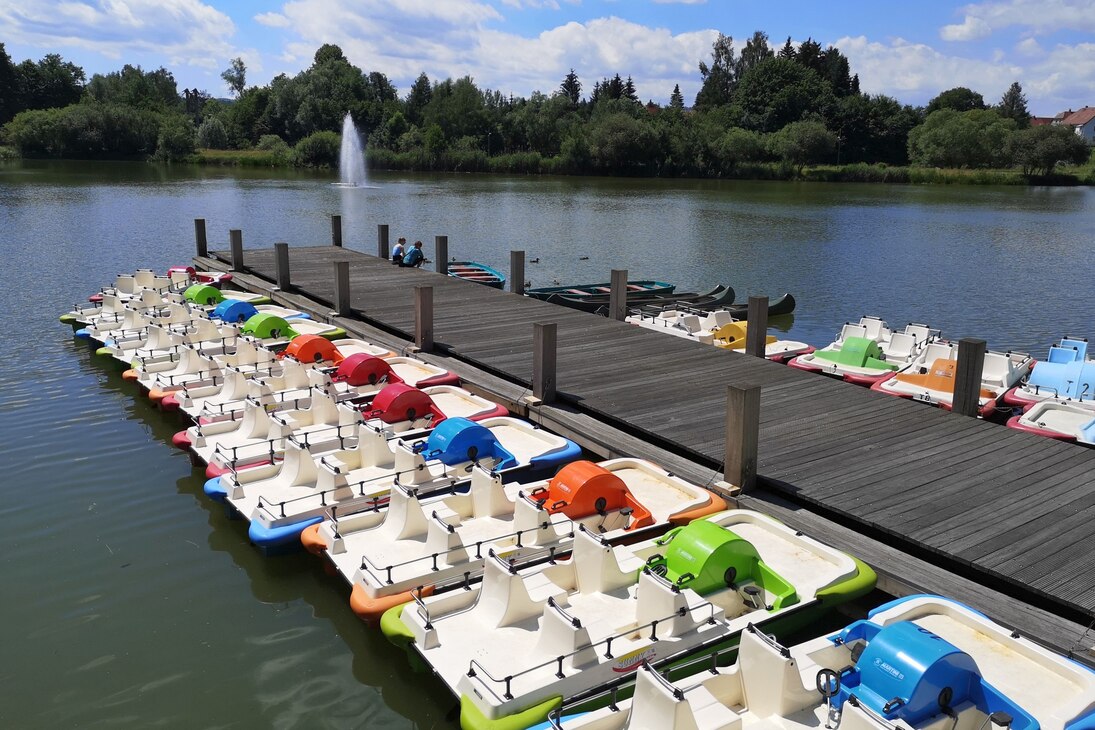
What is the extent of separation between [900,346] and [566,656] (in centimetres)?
1130

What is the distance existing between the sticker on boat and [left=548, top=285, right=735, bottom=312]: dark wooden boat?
12.9 meters

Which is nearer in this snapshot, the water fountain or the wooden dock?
the wooden dock

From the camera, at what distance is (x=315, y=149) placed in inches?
2968

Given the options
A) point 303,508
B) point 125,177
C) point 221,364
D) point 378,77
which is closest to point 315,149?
point 125,177

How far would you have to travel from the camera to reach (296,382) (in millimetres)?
12000

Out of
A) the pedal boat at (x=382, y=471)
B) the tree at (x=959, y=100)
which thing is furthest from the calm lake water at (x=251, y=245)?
the tree at (x=959, y=100)

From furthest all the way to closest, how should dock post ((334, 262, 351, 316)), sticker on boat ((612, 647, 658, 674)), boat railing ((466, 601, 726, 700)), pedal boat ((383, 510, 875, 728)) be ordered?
1. dock post ((334, 262, 351, 316))
2. sticker on boat ((612, 647, 658, 674))
3. pedal boat ((383, 510, 875, 728))
4. boat railing ((466, 601, 726, 700))

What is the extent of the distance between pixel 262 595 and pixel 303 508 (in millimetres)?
945

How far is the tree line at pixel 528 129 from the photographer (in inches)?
2817

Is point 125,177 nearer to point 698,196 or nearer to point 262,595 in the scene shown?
point 698,196

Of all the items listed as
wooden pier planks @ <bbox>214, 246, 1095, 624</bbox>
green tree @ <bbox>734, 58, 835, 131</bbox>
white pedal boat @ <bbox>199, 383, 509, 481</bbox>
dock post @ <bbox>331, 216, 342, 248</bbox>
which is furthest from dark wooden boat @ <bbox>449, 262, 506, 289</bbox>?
green tree @ <bbox>734, 58, 835, 131</bbox>

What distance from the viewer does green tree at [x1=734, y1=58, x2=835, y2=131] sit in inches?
3556

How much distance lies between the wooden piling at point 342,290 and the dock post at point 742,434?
396 inches

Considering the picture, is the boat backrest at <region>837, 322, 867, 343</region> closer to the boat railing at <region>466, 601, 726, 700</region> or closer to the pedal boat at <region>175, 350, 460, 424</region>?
the pedal boat at <region>175, 350, 460, 424</region>
